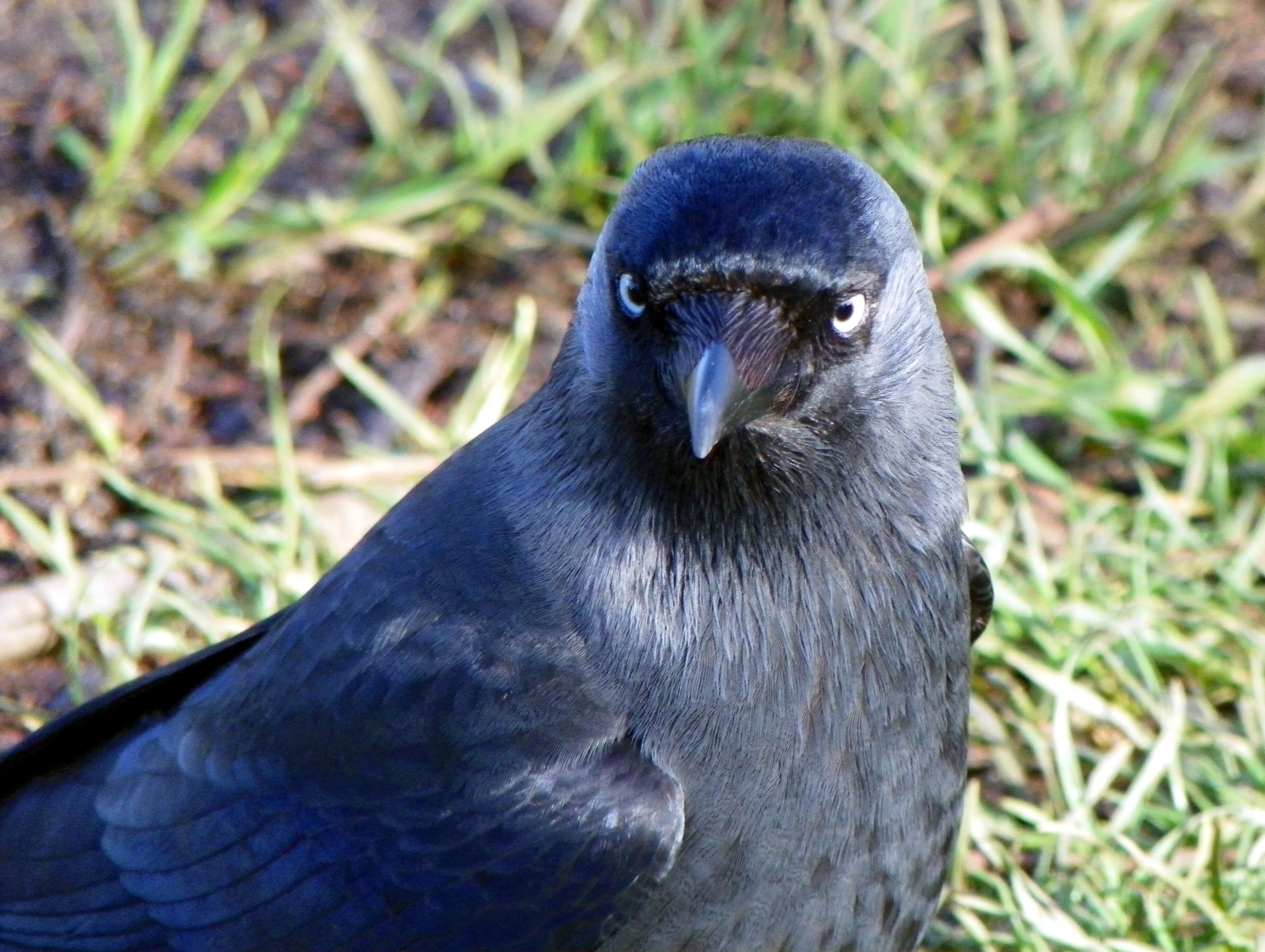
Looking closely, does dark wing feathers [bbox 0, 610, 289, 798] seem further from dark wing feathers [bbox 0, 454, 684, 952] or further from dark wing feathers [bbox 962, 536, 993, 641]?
dark wing feathers [bbox 962, 536, 993, 641]

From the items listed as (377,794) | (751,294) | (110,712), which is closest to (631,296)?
(751,294)

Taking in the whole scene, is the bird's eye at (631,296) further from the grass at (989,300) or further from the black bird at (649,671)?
the grass at (989,300)

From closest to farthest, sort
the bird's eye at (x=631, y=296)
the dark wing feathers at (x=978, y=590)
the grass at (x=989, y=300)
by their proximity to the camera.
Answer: the bird's eye at (x=631, y=296) → the dark wing feathers at (x=978, y=590) → the grass at (x=989, y=300)

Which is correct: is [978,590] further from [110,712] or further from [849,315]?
[110,712]

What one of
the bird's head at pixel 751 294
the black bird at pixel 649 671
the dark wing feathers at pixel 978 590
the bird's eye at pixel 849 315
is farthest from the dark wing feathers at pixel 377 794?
the dark wing feathers at pixel 978 590

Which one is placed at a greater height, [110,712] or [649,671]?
[110,712]

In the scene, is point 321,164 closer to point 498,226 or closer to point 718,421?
point 498,226

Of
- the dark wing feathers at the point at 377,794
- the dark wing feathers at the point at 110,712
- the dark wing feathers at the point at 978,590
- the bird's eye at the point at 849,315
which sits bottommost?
the dark wing feathers at the point at 978,590

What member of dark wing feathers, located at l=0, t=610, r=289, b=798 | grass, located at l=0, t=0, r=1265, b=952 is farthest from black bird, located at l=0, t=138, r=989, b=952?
grass, located at l=0, t=0, r=1265, b=952
